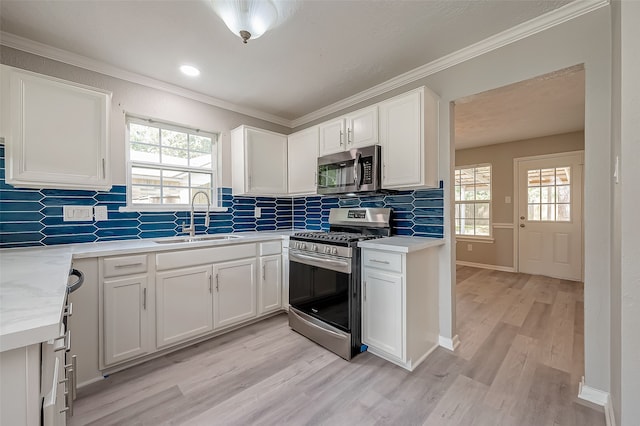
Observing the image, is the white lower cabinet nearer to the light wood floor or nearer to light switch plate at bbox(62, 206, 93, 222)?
the light wood floor

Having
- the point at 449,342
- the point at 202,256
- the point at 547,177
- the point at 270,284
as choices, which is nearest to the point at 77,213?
the point at 202,256

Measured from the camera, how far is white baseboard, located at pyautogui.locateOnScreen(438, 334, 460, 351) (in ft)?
7.44

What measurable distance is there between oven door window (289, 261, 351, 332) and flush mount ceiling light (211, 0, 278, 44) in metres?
1.80

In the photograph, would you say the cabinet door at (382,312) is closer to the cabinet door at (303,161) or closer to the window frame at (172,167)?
the cabinet door at (303,161)

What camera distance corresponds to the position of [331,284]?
7.48 ft

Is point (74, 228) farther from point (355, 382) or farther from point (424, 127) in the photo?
point (424, 127)

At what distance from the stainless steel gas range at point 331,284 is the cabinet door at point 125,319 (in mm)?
1229

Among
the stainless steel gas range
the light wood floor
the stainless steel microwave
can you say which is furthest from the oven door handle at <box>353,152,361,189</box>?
the light wood floor

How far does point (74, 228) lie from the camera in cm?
219

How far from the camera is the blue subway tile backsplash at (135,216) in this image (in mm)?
1979

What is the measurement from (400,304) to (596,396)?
1.22 meters

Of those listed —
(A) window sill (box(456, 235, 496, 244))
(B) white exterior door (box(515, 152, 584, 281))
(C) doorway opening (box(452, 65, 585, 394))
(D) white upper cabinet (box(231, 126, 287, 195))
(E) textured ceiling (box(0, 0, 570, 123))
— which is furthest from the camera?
(A) window sill (box(456, 235, 496, 244))

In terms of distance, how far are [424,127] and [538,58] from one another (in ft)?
2.72

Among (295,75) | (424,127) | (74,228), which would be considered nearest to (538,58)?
(424,127)
